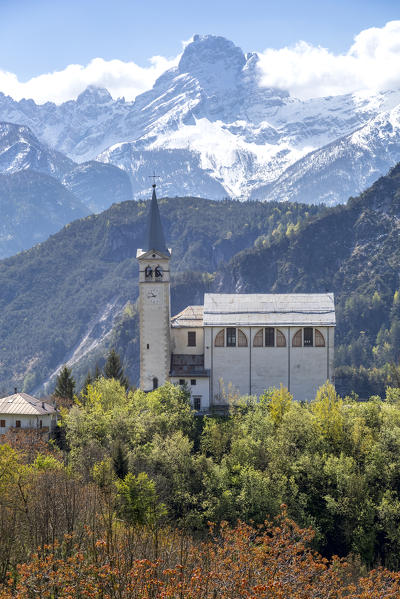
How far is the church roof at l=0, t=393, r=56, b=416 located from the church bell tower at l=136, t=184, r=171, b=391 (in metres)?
10.3

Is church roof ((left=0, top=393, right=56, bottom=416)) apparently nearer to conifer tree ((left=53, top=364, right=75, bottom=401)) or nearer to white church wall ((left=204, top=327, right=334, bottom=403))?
conifer tree ((left=53, top=364, right=75, bottom=401))

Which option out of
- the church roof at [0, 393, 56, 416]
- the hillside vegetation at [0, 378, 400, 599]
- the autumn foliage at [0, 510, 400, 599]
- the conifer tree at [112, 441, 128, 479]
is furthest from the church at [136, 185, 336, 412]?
the autumn foliage at [0, 510, 400, 599]

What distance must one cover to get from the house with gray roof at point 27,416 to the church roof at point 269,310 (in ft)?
61.0

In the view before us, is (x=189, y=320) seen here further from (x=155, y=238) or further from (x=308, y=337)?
(x=308, y=337)

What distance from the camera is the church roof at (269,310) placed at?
3984 inches

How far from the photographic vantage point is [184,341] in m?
104

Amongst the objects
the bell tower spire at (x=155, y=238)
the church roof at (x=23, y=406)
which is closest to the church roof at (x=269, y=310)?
the bell tower spire at (x=155, y=238)

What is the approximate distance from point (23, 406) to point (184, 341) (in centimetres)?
1790

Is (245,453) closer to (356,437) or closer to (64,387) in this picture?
(356,437)

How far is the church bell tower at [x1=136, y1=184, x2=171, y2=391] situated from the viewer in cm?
10250

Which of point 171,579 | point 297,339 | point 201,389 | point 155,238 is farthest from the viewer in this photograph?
point 155,238

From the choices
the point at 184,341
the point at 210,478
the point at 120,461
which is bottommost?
the point at 210,478

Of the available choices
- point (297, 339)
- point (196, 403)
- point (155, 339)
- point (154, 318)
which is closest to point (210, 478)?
point (196, 403)

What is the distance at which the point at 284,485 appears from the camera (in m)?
80.6
